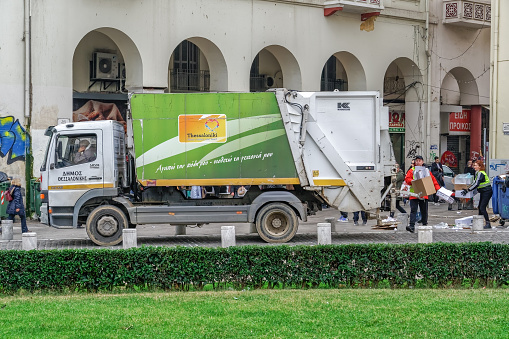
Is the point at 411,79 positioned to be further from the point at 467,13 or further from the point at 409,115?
the point at 467,13

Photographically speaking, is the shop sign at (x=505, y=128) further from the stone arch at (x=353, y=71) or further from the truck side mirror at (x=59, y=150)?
the truck side mirror at (x=59, y=150)

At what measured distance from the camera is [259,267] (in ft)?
39.8

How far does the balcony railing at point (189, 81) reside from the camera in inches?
1156

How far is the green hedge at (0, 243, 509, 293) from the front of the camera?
466 inches

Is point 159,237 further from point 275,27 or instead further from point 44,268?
point 275,27

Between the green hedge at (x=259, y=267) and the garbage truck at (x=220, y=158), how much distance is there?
607 cm

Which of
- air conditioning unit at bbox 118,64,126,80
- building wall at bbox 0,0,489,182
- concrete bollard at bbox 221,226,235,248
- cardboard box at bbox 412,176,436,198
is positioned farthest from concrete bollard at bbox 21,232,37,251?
air conditioning unit at bbox 118,64,126,80

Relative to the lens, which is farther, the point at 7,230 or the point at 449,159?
the point at 449,159

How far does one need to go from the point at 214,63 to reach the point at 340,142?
33.3 feet

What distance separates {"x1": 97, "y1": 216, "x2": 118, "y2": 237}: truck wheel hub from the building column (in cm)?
2138

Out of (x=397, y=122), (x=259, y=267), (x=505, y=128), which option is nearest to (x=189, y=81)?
(x=397, y=122)

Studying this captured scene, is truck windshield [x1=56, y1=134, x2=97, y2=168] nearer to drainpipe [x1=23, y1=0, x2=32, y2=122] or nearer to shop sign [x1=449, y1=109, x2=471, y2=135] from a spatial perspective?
drainpipe [x1=23, y1=0, x2=32, y2=122]

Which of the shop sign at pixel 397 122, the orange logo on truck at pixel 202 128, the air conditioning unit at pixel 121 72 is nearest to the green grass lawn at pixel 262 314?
the orange logo on truck at pixel 202 128

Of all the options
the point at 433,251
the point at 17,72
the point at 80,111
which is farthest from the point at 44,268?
the point at 80,111
